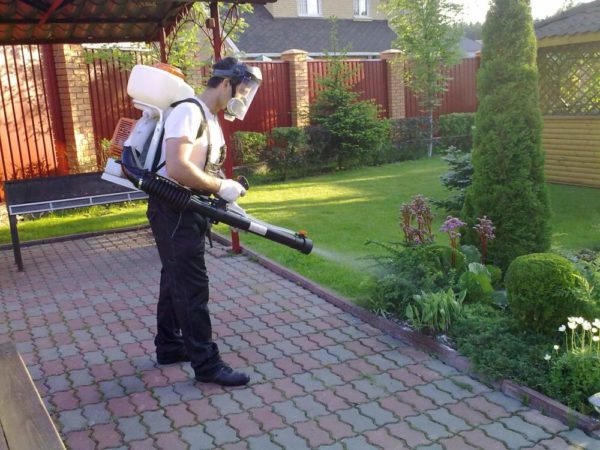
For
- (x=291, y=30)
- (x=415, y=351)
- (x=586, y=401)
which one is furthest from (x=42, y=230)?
(x=291, y=30)

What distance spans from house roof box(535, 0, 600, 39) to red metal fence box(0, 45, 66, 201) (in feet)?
29.8

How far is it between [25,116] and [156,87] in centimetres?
785

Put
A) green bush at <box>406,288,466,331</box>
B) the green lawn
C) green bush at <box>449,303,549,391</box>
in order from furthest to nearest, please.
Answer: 1. the green lawn
2. green bush at <box>406,288,466,331</box>
3. green bush at <box>449,303,549,391</box>

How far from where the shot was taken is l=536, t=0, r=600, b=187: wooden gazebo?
35.4 feet

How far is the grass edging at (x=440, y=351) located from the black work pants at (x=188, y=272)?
1.57 m

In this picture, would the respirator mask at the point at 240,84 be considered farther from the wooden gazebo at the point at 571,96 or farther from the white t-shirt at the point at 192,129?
the wooden gazebo at the point at 571,96

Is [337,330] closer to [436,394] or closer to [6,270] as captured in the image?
[436,394]

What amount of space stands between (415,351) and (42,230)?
6984 millimetres

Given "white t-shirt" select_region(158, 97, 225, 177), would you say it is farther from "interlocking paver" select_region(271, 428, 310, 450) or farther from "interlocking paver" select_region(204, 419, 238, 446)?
"interlocking paver" select_region(271, 428, 310, 450)

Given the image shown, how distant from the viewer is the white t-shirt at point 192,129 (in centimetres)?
368

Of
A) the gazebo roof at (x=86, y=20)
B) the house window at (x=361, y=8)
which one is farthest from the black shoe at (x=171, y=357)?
the house window at (x=361, y=8)

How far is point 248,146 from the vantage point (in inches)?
531

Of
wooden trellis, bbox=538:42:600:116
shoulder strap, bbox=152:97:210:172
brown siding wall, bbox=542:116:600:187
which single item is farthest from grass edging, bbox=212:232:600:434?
wooden trellis, bbox=538:42:600:116

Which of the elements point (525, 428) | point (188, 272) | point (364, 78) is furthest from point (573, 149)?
point (188, 272)
